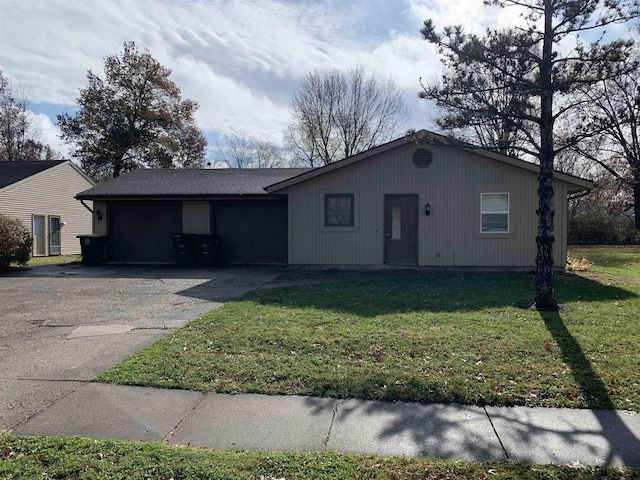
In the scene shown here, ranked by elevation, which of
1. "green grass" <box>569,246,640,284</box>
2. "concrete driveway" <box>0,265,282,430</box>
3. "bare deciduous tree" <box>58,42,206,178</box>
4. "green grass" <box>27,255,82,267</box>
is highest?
"bare deciduous tree" <box>58,42,206,178</box>

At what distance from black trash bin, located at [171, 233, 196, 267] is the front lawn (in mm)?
7058

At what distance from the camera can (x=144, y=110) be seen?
31469mm

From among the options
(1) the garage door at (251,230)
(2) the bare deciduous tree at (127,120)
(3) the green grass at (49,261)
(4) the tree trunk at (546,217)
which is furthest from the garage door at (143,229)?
(2) the bare deciduous tree at (127,120)

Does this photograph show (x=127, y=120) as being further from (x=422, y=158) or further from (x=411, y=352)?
(x=411, y=352)

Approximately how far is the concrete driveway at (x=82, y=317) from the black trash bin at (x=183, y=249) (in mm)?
1014

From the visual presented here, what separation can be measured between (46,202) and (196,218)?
13.0m

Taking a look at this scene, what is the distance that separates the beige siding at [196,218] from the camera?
15602 mm

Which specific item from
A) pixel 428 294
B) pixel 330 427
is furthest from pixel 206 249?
pixel 330 427

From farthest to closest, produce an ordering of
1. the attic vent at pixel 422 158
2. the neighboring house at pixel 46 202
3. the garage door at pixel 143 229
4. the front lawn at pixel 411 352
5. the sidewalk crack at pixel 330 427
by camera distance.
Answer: the neighboring house at pixel 46 202
the garage door at pixel 143 229
the attic vent at pixel 422 158
the front lawn at pixel 411 352
the sidewalk crack at pixel 330 427

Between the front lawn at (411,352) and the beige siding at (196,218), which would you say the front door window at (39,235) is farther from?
the front lawn at (411,352)

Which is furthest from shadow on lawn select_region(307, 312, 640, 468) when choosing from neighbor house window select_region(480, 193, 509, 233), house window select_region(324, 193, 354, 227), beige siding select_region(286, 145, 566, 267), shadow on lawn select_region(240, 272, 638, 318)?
house window select_region(324, 193, 354, 227)

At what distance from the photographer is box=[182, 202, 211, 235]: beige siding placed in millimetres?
15602

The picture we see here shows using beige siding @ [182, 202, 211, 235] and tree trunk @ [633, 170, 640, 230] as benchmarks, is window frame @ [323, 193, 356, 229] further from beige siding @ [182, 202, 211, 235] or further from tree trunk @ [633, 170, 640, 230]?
tree trunk @ [633, 170, 640, 230]

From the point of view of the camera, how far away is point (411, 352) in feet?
17.5
